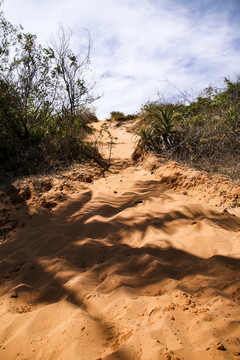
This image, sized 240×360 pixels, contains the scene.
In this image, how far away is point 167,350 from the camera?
140cm

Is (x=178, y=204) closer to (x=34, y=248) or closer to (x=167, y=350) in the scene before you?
(x=34, y=248)

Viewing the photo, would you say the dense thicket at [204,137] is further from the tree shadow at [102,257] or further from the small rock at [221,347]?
the small rock at [221,347]

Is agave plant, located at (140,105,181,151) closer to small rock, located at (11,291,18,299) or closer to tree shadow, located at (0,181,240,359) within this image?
tree shadow, located at (0,181,240,359)

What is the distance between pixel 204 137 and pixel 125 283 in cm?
470

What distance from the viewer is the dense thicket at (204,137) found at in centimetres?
505

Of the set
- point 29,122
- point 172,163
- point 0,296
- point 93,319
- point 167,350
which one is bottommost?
point 0,296

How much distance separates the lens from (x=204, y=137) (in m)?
6.01

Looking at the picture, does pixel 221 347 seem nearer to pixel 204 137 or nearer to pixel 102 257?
pixel 102 257

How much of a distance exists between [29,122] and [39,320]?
20.7ft

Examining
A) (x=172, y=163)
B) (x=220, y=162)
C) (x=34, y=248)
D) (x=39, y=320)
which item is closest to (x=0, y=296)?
(x=39, y=320)

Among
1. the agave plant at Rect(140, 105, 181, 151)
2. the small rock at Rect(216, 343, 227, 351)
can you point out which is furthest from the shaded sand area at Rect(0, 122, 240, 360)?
the agave plant at Rect(140, 105, 181, 151)

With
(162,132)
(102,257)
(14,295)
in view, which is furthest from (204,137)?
(14,295)

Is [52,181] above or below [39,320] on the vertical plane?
above

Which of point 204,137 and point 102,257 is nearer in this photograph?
point 102,257
